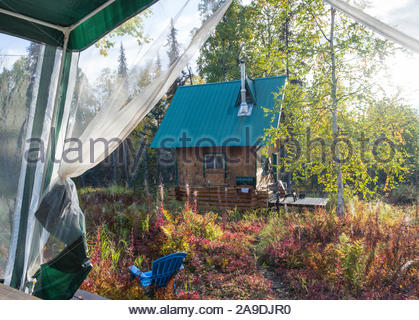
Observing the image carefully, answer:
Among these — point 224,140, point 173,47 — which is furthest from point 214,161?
point 173,47

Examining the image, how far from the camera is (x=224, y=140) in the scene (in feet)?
32.8

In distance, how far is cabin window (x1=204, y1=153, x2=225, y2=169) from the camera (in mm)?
10562

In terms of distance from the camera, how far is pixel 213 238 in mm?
5789

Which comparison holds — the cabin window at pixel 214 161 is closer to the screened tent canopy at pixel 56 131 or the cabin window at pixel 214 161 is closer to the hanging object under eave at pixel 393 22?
the screened tent canopy at pixel 56 131

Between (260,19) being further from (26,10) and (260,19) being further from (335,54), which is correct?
(26,10)

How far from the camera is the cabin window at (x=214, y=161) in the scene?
1056 cm

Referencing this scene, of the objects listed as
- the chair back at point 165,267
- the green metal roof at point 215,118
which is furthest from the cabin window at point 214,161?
the chair back at point 165,267

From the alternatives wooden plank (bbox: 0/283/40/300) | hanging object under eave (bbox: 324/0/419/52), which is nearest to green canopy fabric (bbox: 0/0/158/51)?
hanging object under eave (bbox: 324/0/419/52)

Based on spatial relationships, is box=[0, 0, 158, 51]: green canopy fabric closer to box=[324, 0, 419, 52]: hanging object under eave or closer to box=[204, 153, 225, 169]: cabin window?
box=[324, 0, 419, 52]: hanging object under eave

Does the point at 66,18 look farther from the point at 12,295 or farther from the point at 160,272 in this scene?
the point at 160,272

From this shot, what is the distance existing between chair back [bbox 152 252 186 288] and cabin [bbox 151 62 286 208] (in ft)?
19.4

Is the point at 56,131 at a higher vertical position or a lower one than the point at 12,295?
higher

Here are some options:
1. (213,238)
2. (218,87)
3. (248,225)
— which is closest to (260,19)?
(218,87)

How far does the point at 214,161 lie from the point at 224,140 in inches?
44.0
